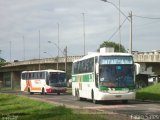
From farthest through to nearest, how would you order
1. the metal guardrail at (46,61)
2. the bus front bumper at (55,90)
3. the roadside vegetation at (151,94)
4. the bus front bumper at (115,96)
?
the metal guardrail at (46,61), the bus front bumper at (55,90), the roadside vegetation at (151,94), the bus front bumper at (115,96)

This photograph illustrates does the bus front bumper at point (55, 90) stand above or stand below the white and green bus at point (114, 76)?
below

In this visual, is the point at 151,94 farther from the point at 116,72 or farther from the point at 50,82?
the point at 50,82

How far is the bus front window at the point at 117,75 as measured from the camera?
31500mm

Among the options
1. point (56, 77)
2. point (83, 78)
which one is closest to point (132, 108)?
point (83, 78)

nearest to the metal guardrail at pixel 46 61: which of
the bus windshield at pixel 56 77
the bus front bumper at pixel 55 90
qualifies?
the bus windshield at pixel 56 77

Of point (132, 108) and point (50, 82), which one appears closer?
point (132, 108)

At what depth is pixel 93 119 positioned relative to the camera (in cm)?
1866

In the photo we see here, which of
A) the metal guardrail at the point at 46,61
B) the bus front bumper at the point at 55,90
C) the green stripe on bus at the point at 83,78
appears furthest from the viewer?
the metal guardrail at the point at 46,61

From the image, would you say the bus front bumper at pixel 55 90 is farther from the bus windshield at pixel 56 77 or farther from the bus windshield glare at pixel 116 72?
the bus windshield glare at pixel 116 72

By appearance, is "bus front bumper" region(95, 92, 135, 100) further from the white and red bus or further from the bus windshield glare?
the white and red bus

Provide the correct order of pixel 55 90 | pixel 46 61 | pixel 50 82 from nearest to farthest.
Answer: pixel 50 82
pixel 55 90
pixel 46 61

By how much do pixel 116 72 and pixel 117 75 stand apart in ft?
0.68

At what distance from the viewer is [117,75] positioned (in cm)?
3161

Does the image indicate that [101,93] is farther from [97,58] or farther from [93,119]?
[93,119]
